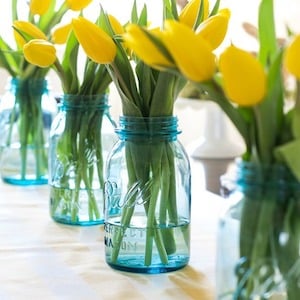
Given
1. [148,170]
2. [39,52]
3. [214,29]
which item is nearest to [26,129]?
[39,52]

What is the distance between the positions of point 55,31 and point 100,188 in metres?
0.26

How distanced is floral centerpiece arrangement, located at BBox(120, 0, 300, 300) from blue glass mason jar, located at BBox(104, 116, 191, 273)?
0.70ft

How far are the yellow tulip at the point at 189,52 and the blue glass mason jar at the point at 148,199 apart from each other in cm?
27

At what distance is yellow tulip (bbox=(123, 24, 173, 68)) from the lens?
59cm

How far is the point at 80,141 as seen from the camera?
3.52 ft

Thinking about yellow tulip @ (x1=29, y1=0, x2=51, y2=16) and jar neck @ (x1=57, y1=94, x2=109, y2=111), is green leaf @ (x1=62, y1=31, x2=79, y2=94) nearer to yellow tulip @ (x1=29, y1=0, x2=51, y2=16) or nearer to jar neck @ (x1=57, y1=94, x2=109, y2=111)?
jar neck @ (x1=57, y1=94, x2=109, y2=111)

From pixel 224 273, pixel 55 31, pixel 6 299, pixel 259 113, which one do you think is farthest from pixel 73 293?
pixel 55 31

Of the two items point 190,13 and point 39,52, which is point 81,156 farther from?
point 190,13

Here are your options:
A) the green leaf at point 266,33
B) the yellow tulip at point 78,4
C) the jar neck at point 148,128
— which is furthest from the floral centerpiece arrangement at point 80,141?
the green leaf at point 266,33

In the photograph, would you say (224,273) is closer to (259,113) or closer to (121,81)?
(259,113)

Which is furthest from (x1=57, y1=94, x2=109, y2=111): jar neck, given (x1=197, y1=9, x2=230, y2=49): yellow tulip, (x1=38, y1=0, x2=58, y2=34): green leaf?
(x1=197, y1=9, x2=230, y2=49): yellow tulip

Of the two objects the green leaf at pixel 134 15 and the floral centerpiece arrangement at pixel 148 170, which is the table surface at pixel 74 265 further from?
the green leaf at pixel 134 15

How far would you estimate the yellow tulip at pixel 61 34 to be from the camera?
3.82 feet

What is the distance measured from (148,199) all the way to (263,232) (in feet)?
0.85
